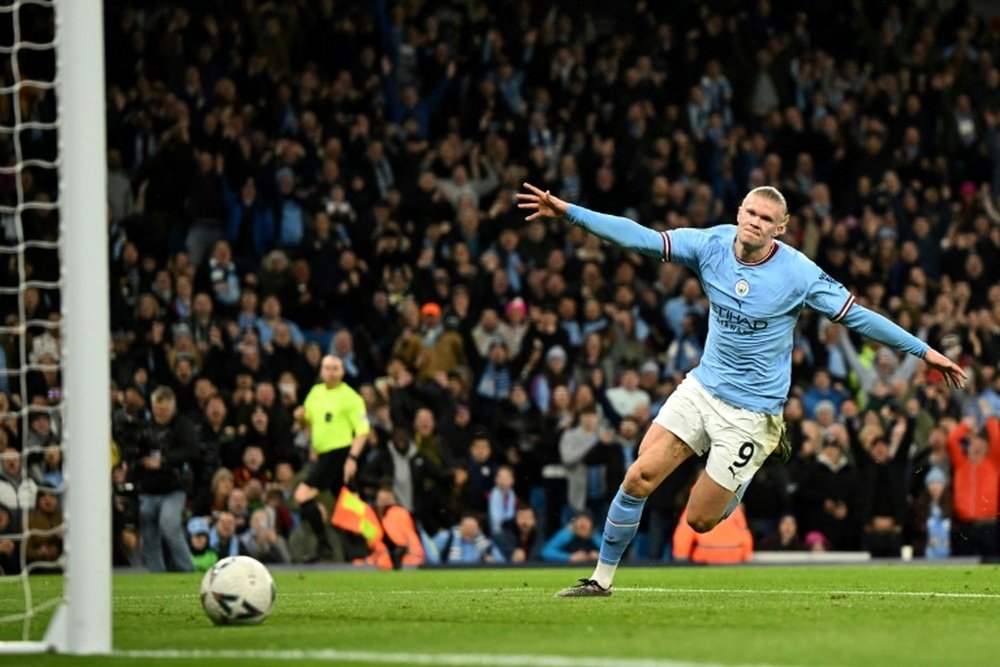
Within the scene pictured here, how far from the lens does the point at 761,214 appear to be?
11281 mm

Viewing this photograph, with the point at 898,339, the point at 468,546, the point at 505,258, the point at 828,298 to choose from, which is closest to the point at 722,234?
the point at 828,298

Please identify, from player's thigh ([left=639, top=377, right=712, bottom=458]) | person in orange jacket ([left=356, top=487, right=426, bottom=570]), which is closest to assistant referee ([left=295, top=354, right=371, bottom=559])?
person in orange jacket ([left=356, top=487, right=426, bottom=570])

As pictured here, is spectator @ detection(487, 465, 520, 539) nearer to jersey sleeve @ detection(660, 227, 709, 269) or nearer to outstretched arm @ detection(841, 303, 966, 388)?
jersey sleeve @ detection(660, 227, 709, 269)

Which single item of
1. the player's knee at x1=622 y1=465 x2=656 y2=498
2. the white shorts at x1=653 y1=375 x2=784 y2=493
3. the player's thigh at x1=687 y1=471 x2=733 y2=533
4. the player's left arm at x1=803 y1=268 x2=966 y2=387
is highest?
the player's left arm at x1=803 y1=268 x2=966 y2=387

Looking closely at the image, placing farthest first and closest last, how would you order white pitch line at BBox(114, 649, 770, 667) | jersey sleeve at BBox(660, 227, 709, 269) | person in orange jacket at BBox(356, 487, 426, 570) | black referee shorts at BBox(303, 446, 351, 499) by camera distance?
person in orange jacket at BBox(356, 487, 426, 570) < black referee shorts at BBox(303, 446, 351, 499) < jersey sleeve at BBox(660, 227, 709, 269) < white pitch line at BBox(114, 649, 770, 667)

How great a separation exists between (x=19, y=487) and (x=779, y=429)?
6910mm

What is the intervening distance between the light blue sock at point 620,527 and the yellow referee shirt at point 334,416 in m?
7.28

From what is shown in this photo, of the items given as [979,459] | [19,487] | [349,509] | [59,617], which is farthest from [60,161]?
[979,459]

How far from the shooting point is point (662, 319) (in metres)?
24.3

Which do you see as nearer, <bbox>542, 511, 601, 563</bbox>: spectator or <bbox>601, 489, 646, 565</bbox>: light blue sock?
<bbox>601, 489, 646, 565</bbox>: light blue sock

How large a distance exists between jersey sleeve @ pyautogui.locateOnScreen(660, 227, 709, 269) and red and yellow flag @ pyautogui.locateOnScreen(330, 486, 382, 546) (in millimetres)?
9003

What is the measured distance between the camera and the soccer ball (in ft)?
31.5

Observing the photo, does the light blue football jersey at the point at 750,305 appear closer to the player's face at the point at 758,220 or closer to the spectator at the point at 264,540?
the player's face at the point at 758,220

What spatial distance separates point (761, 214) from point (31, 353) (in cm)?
903
